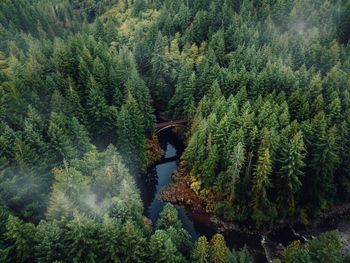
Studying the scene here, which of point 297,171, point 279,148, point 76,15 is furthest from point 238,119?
point 76,15

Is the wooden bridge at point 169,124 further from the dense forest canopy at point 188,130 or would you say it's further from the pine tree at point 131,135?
the pine tree at point 131,135

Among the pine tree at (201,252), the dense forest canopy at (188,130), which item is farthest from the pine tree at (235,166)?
the pine tree at (201,252)

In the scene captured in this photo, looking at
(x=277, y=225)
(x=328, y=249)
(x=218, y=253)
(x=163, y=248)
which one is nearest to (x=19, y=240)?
(x=163, y=248)

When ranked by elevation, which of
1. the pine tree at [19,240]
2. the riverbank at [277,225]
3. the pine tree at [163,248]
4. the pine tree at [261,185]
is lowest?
the riverbank at [277,225]

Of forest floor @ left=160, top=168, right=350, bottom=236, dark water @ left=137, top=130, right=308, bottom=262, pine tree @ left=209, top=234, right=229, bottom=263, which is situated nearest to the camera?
pine tree @ left=209, top=234, right=229, bottom=263

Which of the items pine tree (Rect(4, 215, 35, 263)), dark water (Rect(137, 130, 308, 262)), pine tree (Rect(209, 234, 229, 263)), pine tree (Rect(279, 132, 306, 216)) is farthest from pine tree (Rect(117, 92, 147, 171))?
pine tree (Rect(209, 234, 229, 263))

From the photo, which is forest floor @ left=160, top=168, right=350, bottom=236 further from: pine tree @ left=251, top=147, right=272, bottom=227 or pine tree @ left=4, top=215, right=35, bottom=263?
pine tree @ left=4, top=215, right=35, bottom=263
